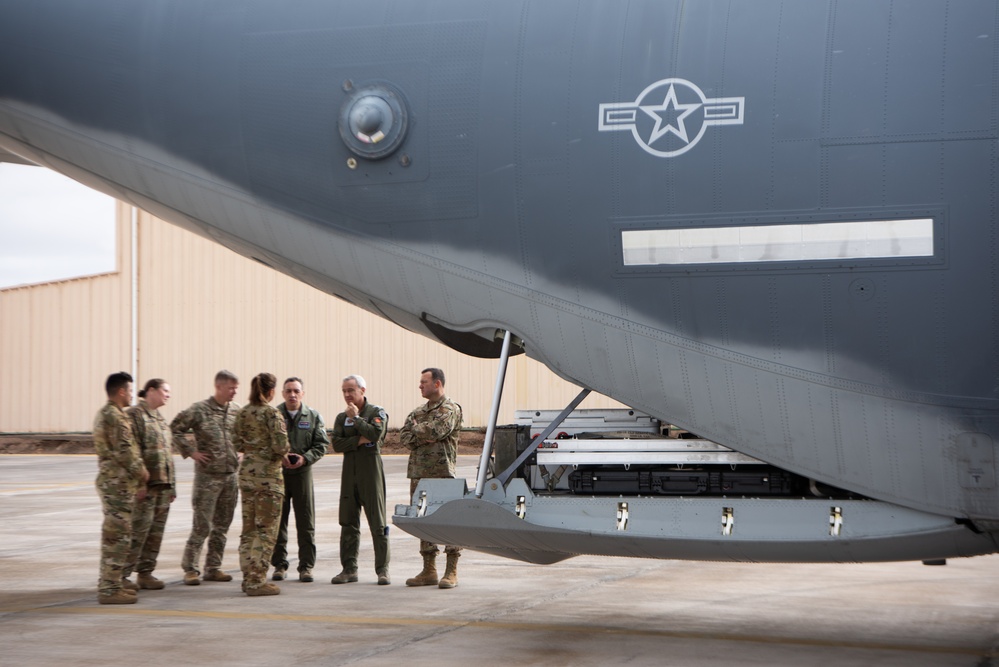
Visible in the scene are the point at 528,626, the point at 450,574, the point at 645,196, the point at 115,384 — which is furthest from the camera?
the point at 450,574

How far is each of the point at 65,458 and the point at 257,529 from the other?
27511 millimetres

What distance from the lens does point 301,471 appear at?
9.89 meters

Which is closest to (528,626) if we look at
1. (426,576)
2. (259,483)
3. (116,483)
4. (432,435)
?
(426,576)

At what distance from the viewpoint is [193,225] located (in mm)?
7160

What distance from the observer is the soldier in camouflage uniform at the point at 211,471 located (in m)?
9.57

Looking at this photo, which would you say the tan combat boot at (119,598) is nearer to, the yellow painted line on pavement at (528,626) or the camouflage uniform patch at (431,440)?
the yellow painted line on pavement at (528,626)

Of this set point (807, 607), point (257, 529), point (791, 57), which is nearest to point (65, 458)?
point (257, 529)

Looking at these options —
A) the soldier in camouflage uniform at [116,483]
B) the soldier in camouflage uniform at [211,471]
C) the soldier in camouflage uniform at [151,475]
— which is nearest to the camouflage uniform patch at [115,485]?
the soldier in camouflage uniform at [116,483]

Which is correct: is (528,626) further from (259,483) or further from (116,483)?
(116,483)

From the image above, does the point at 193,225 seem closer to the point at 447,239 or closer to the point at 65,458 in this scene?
the point at 447,239

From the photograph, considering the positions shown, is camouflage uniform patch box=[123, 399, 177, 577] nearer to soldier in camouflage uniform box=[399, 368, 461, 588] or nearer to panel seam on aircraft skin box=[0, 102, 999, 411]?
soldier in camouflage uniform box=[399, 368, 461, 588]

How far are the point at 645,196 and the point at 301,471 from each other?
17.0 ft

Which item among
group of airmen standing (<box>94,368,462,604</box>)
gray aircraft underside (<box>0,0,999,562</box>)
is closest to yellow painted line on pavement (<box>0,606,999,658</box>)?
group of airmen standing (<box>94,368,462,604</box>)

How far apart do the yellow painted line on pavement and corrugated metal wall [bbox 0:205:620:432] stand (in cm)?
2339
